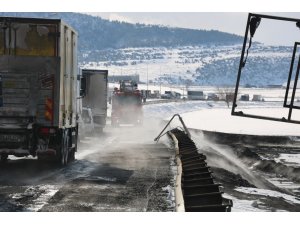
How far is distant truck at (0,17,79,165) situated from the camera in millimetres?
16516

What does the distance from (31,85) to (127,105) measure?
3886cm

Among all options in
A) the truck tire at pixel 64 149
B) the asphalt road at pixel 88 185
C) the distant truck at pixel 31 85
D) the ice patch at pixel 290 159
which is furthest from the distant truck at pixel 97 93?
the distant truck at pixel 31 85

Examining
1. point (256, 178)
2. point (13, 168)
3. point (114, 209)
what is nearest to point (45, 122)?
point (13, 168)

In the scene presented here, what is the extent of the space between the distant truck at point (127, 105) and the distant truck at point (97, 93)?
11649mm

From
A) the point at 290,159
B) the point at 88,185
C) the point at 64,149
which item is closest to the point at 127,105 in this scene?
the point at 290,159

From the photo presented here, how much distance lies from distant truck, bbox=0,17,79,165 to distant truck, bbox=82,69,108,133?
81.1 ft

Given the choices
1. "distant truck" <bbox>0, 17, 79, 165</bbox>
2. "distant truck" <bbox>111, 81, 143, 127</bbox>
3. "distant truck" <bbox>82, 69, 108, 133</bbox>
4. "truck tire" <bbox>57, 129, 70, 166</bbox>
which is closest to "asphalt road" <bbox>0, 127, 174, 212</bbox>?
"truck tire" <bbox>57, 129, 70, 166</bbox>

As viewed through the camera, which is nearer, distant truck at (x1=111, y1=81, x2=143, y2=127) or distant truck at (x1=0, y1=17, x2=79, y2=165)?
distant truck at (x1=0, y1=17, x2=79, y2=165)

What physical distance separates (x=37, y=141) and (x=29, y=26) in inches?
118

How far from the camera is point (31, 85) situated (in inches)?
653

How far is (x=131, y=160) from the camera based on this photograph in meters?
21.3

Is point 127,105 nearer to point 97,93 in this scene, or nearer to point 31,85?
point 97,93

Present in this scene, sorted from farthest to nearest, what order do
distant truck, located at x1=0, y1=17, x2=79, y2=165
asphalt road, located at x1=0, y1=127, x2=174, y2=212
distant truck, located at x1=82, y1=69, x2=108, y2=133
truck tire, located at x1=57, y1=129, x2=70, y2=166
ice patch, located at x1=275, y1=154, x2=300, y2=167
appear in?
distant truck, located at x1=82, y1=69, x2=108, y2=133, ice patch, located at x1=275, y1=154, x2=300, y2=167, truck tire, located at x1=57, y1=129, x2=70, y2=166, distant truck, located at x1=0, y1=17, x2=79, y2=165, asphalt road, located at x1=0, y1=127, x2=174, y2=212

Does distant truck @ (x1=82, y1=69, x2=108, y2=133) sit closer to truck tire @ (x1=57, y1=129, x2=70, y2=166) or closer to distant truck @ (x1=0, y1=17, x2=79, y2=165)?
truck tire @ (x1=57, y1=129, x2=70, y2=166)
